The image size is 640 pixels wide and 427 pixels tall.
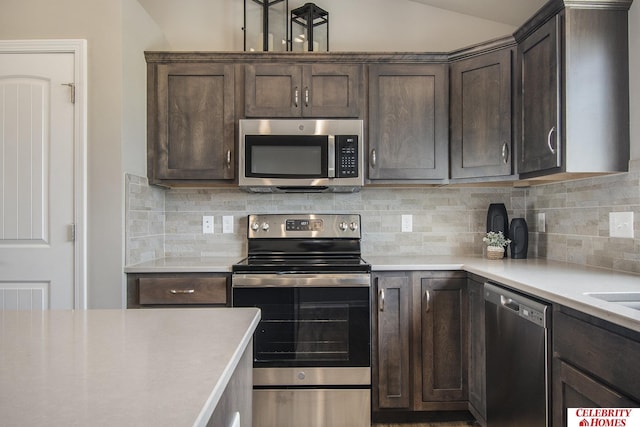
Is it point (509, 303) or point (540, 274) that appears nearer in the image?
point (509, 303)

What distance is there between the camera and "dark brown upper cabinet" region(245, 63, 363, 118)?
2.44 metres

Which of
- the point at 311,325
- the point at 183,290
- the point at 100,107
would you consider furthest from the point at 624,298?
the point at 100,107

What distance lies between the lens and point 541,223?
250cm

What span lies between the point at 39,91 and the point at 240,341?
7.00ft

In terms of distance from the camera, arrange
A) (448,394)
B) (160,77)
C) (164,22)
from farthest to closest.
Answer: (164,22)
(160,77)
(448,394)

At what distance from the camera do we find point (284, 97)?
2.44 meters

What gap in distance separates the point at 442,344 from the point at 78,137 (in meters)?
2.33

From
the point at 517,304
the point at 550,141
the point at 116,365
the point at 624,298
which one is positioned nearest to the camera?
the point at 116,365

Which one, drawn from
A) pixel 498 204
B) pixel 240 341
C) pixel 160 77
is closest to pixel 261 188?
pixel 160 77

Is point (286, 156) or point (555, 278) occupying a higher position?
point (286, 156)

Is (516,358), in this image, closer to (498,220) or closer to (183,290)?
(498,220)

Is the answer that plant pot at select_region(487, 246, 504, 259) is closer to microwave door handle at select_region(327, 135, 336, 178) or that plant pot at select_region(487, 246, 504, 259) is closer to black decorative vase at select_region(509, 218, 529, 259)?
black decorative vase at select_region(509, 218, 529, 259)

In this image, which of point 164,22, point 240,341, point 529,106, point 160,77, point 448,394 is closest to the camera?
point 240,341

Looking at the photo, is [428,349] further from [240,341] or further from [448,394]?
[240,341]
